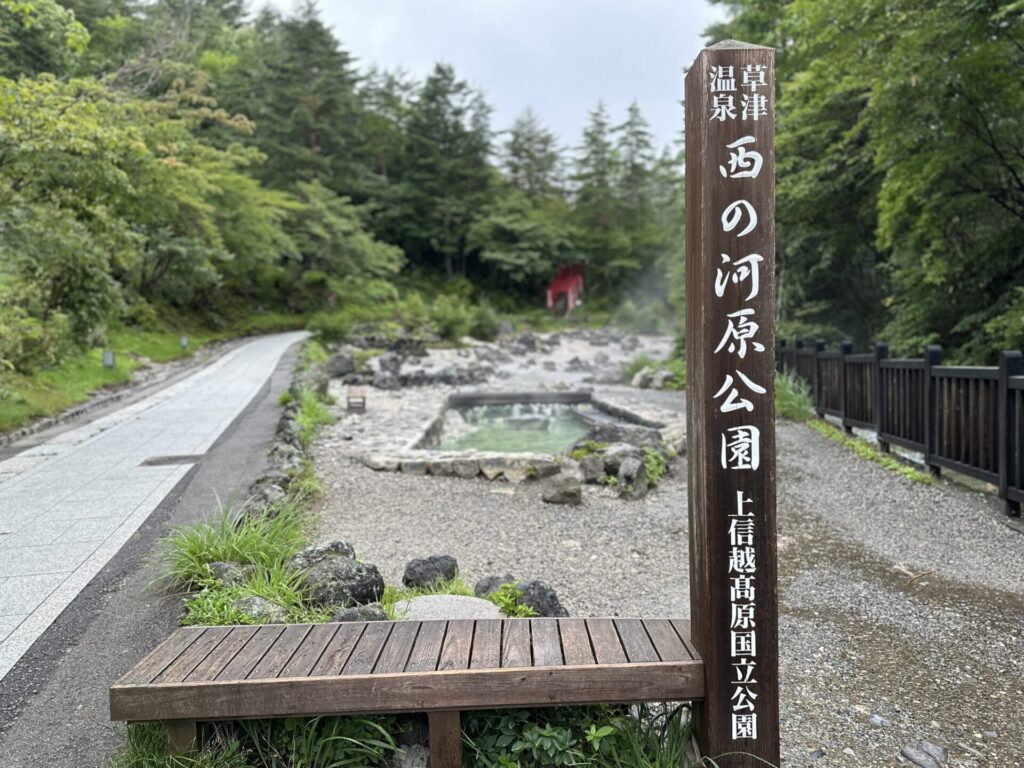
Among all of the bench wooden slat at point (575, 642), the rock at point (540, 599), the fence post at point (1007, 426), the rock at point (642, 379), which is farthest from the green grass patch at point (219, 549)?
the rock at point (642, 379)

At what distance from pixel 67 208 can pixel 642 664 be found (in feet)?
32.0

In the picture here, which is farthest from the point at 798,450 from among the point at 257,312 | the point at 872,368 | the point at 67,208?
the point at 257,312

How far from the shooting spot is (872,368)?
7660mm

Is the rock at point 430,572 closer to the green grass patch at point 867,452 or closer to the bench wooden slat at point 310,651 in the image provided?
the bench wooden slat at point 310,651

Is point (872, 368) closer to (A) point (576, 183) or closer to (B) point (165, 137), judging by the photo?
(B) point (165, 137)

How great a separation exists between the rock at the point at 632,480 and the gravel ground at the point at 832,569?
218 mm

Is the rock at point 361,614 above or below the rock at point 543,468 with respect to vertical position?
above

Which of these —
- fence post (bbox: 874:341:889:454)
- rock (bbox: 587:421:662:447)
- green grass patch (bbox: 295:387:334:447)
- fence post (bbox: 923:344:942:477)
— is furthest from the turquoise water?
fence post (bbox: 923:344:942:477)

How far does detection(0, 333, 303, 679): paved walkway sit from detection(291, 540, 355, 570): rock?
115 centimetres

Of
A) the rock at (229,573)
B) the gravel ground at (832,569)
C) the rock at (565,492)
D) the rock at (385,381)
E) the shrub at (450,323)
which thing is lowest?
the gravel ground at (832,569)

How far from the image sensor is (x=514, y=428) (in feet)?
39.1

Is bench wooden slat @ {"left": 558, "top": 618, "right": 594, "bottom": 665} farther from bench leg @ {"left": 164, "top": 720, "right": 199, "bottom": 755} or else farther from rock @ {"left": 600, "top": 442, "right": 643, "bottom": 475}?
rock @ {"left": 600, "top": 442, "right": 643, "bottom": 475}

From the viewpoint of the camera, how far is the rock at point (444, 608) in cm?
313

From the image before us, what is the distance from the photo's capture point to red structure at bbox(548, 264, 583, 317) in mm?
35125
